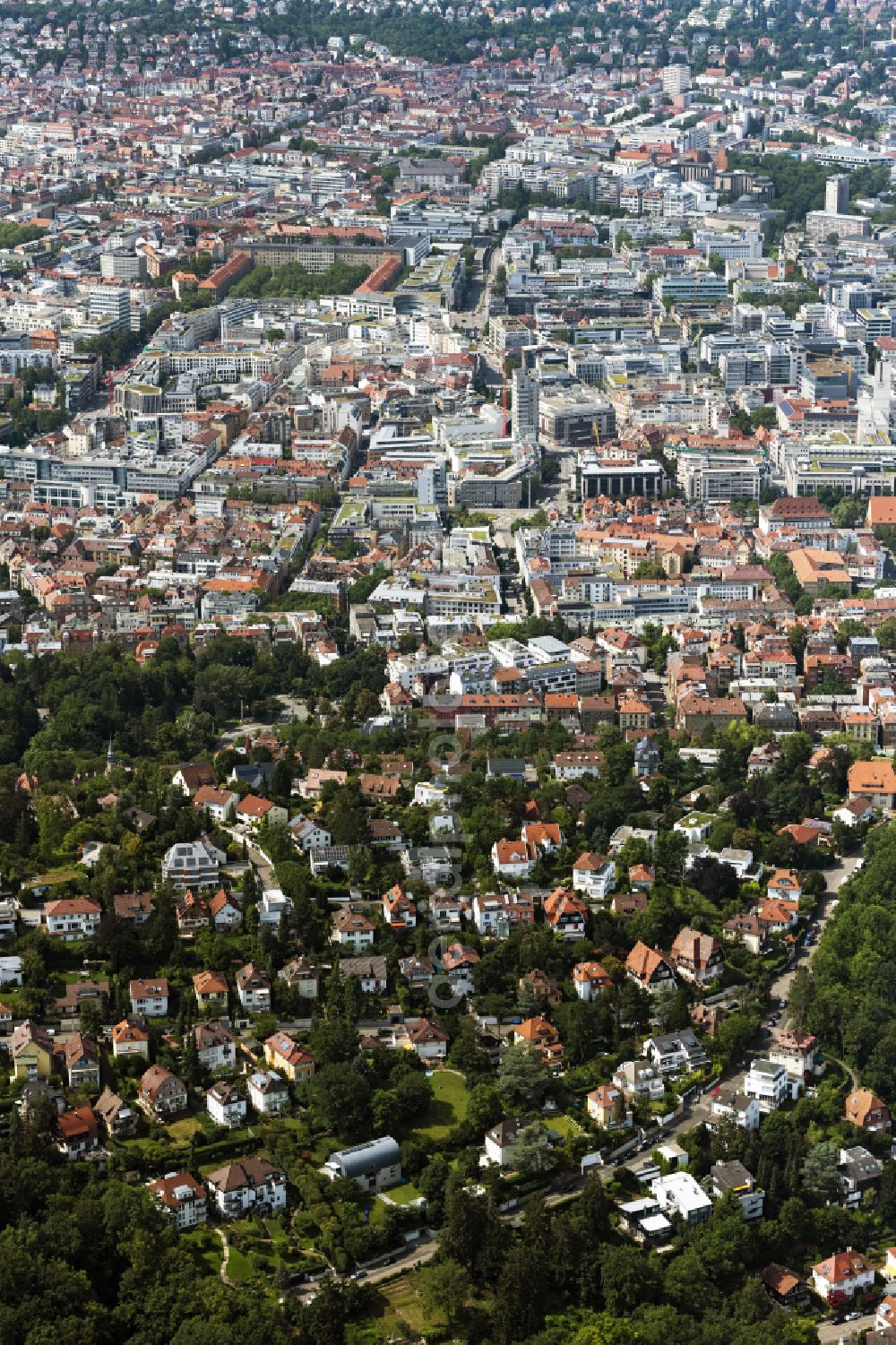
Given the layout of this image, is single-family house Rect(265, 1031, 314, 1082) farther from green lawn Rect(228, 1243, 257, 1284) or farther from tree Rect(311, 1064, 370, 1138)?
green lawn Rect(228, 1243, 257, 1284)

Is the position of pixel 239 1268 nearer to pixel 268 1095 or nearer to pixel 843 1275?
pixel 268 1095

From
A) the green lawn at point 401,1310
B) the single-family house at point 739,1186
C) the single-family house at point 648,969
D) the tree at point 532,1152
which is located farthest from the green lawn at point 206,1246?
the single-family house at point 648,969

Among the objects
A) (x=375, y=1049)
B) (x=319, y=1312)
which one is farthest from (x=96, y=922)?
(x=319, y=1312)

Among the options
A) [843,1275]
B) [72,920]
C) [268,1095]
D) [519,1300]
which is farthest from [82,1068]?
[843,1275]

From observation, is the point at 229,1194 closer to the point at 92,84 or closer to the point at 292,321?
the point at 292,321

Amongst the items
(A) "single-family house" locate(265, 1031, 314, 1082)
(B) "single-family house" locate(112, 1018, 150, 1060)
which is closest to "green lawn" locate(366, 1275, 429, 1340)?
(A) "single-family house" locate(265, 1031, 314, 1082)

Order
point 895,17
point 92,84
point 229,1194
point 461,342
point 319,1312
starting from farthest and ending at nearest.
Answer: point 895,17 → point 92,84 → point 461,342 → point 229,1194 → point 319,1312
